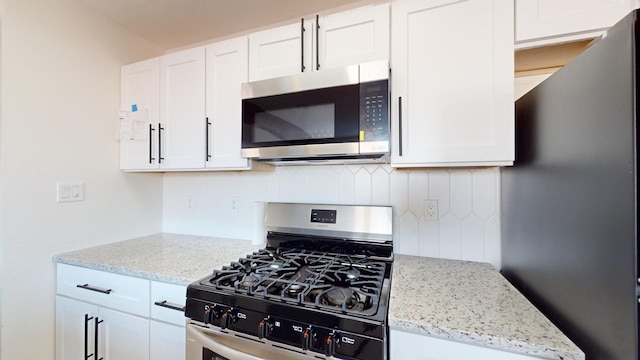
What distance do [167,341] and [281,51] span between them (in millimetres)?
1460

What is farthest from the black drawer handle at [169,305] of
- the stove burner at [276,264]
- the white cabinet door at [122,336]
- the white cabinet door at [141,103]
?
the white cabinet door at [141,103]

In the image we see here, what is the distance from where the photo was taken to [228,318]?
3.15 ft

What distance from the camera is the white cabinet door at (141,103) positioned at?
1698 mm

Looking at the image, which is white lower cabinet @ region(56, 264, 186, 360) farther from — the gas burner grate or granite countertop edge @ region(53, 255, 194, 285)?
the gas burner grate

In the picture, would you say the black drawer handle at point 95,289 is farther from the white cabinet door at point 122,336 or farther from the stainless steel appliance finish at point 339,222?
the stainless steel appliance finish at point 339,222

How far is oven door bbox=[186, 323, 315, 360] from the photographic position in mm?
892

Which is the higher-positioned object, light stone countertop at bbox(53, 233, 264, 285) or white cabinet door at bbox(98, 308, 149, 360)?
light stone countertop at bbox(53, 233, 264, 285)

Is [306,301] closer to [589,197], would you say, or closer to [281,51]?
[589,197]

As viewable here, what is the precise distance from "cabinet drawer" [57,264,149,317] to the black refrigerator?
1584 mm

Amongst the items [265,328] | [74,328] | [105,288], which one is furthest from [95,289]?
[265,328]

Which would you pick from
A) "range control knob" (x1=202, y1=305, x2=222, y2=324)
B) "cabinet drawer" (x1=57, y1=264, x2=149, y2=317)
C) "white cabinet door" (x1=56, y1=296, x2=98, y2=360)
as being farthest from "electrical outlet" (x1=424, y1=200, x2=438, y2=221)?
"white cabinet door" (x1=56, y1=296, x2=98, y2=360)

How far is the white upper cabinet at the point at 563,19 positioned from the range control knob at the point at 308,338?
4.24 ft

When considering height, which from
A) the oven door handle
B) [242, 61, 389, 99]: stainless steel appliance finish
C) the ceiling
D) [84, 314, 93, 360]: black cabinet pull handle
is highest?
the ceiling

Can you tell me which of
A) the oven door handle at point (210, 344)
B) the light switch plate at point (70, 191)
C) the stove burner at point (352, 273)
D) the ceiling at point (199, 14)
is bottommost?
the oven door handle at point (210, 344)
